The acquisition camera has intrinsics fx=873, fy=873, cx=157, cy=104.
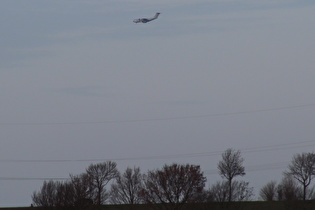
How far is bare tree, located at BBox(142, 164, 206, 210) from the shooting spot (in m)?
105

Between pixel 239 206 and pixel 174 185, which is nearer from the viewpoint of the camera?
pixel 239 206

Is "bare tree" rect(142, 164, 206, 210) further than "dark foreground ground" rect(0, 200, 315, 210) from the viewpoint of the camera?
Yes

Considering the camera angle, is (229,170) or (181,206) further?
(229,170)

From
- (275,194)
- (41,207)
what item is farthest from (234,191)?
(275,194)

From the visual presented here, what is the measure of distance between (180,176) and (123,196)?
1625cm

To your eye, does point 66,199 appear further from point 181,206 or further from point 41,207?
point 181,206

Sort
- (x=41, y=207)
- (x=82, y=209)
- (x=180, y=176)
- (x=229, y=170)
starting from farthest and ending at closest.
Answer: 1. (x=229, y=170)
2. (x=180, y=176)
3. (x=41, y=207)
4. (x=82, y=209)

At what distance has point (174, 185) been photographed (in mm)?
108000

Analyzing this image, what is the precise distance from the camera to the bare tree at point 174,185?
10544 centimetres

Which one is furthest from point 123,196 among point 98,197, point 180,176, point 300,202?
point 300,202

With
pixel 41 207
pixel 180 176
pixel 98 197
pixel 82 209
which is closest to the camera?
pixel 82 209

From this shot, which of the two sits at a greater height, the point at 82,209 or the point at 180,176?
the point at 180,176

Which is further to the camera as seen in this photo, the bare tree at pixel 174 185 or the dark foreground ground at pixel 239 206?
the bare tree at pixel 174 185

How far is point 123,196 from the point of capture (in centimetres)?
12344
